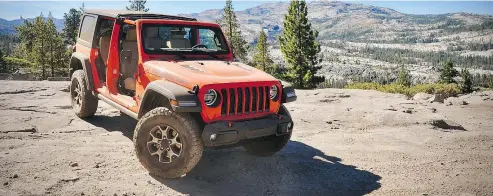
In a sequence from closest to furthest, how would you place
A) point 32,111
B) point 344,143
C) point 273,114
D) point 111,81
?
point 273,114 → point 111,81 → point 344,143 → point 32,111

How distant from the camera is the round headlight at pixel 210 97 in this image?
188 inches

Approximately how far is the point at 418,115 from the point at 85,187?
834cm

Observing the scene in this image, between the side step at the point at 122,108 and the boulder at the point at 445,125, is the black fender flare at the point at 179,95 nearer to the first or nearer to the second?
the side step at the point at 122,108

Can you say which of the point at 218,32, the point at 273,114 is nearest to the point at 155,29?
the point at 218,32

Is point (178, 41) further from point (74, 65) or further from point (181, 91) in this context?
point (74, 65)

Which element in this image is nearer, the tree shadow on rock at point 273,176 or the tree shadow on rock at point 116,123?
the tree shadow on rock at point 273,176

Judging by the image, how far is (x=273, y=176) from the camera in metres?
5.41

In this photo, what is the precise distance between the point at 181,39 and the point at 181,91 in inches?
86.9

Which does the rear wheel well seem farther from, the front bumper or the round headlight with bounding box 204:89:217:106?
the front bumper

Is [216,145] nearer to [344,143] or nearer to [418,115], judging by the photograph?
[344,143]

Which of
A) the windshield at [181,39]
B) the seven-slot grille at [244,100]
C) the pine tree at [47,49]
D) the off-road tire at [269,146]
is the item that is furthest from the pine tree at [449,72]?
the seven-slot grille at [244,100]

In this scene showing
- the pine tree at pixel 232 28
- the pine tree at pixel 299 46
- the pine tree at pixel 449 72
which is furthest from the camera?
the pine tree at pixel 449 72

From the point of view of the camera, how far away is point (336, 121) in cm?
939

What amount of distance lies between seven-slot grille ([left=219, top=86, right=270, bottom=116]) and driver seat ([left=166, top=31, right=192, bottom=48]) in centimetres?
208
